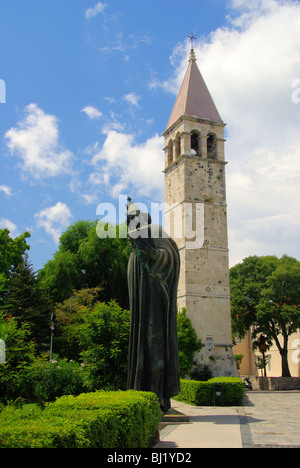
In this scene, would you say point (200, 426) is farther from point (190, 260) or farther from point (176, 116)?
point (176, 116)

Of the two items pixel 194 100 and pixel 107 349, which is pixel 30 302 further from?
pixel 194 100

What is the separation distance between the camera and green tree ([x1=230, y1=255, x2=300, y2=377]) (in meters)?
32.7

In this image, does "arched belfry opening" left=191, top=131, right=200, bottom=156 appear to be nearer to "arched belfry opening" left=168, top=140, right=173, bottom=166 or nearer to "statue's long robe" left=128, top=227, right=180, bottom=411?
"arched belfry opening" left=168, top=140, right=173, bottom=166

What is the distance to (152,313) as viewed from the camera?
302 inches

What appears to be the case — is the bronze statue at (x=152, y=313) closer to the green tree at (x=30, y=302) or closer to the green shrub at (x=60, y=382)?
the green shrub at (x=60, y=382)

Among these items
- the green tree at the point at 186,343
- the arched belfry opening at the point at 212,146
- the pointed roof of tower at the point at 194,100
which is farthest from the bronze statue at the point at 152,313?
the arched belfry opening at the point at 212,146

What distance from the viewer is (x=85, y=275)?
103ft

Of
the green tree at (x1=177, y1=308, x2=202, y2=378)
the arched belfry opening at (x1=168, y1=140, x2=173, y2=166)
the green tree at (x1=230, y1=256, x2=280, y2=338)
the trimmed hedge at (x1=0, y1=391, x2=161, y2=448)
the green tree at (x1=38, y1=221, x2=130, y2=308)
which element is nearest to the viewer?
the trimmed hedge at (x1=0, y1=391, x2=161, y2=448)

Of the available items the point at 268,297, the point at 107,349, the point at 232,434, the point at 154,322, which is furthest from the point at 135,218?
the point at 268,297

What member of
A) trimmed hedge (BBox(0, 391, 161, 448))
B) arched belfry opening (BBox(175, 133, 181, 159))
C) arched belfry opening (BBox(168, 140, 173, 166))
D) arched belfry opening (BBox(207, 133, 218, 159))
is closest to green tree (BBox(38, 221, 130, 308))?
arched belfry opening (BBox(168, 140, 173, 166))

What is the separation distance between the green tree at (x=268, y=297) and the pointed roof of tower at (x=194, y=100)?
12.6 meters

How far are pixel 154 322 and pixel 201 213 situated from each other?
2336cm

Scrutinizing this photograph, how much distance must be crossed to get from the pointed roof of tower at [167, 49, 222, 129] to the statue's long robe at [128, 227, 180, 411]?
2591 centimetres

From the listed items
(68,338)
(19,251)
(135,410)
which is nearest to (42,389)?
(135,410)
